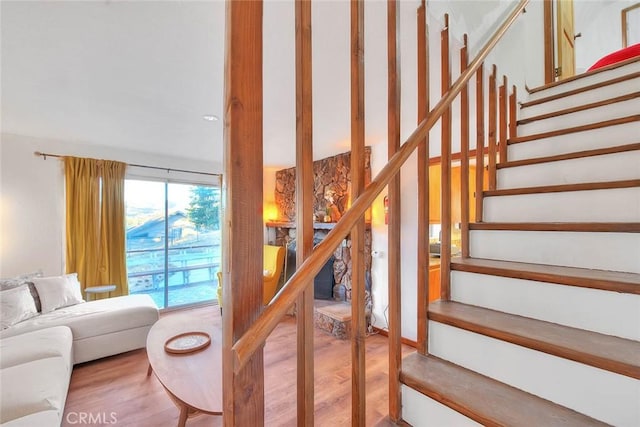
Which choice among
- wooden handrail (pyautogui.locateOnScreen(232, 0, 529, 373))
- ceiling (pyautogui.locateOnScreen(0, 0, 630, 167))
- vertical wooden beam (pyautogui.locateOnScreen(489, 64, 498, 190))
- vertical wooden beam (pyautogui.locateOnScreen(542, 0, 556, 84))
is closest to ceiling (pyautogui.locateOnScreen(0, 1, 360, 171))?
ceiling (pyautogui.locateOnScreen(0, 0, 630, 167))

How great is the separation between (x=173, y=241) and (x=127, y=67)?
3237 mm

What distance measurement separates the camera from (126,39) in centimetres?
151

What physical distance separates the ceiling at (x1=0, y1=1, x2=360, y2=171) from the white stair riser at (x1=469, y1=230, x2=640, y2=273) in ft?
4.52

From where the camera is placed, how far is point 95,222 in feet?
11.9

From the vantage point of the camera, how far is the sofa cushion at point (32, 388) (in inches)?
56.9

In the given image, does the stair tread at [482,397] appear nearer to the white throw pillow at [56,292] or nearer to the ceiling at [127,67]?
the ceiling at [127,67]

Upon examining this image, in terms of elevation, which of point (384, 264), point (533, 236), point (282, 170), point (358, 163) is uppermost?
point (282, 170)

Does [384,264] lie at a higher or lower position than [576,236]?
lower

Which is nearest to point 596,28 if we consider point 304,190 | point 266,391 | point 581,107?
point 581,107

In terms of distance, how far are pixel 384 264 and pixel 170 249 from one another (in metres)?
3.39

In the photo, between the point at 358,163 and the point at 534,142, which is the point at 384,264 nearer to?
the point at 534,142

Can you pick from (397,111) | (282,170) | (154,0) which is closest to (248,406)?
(397,111)

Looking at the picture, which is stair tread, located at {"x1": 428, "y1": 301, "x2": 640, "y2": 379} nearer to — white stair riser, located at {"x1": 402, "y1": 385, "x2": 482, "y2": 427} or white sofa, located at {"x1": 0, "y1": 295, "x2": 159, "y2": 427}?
white stair riser, located at {"x1": 402, "y1": 385, "x2": 482, "y2": 427}

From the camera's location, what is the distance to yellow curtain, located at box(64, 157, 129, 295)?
137 inches
